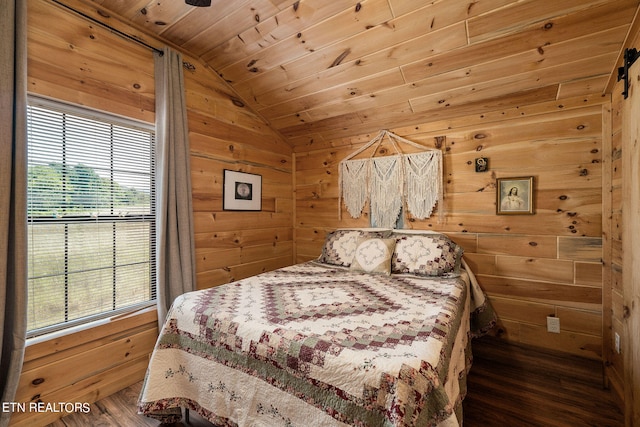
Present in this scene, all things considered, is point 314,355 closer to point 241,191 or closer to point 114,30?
point 241,191

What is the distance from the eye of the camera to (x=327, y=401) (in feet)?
3.35

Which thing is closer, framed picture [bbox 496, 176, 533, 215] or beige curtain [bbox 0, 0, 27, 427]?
beige curtain [bbox 0, 0, 27, 427]

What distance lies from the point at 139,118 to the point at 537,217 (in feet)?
10.4

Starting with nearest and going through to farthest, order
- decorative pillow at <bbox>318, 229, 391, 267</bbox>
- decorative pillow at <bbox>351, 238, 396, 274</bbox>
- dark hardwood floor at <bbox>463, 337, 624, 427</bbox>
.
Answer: dark hardwood floor at <bbox>463, 337, 624, 427</bbox>
decorative pillow at <bbox>351, 238, 396, 274</bbox>
decorative pillow at <bbox>318, 229, 391, 267</bbox>

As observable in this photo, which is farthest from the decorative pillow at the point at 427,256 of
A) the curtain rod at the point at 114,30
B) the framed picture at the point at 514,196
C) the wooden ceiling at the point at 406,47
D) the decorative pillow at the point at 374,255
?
the curtain rod at the point at 114,30

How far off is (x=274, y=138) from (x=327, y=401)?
110 inches

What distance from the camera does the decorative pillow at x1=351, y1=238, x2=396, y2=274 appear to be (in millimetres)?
2283

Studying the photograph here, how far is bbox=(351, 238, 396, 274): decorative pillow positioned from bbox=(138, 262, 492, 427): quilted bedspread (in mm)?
441

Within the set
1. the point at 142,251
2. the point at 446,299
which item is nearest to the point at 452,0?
the point at 446,299

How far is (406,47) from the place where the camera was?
6.44 feet

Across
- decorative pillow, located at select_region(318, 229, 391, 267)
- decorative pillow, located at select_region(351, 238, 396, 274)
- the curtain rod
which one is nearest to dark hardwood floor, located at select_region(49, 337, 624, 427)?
decorative pillow, located at select_region(351, 238, 396, 274)

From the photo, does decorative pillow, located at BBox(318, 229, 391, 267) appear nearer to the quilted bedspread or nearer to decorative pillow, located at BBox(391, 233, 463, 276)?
decorative pillow, located at BBox(391, 233, 463, 276)

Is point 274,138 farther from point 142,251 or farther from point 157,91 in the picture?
point 142,251

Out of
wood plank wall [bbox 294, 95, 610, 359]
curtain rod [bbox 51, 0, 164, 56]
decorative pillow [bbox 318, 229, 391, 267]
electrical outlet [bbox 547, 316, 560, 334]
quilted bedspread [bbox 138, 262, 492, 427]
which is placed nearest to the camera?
quilted bedspread [bbox 138, 262, 492, 427]
